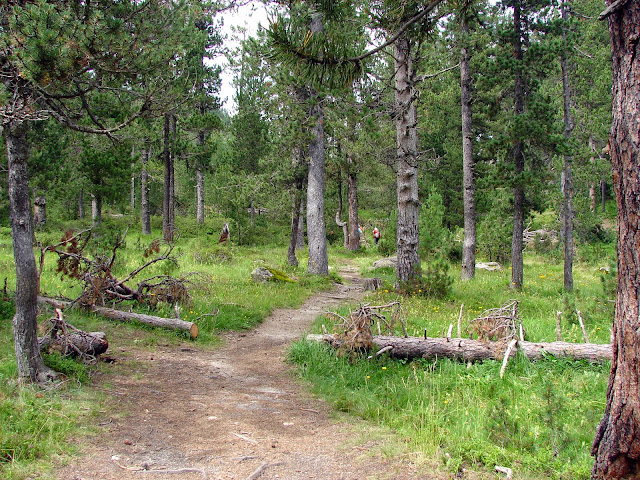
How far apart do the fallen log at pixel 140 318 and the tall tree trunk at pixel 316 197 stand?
867 centimetres

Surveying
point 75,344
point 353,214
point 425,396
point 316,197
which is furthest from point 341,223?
point 425,396

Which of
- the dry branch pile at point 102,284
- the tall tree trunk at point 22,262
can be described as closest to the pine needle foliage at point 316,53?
the tall tree trunk at point 22,262

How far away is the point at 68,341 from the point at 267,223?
28732 mm

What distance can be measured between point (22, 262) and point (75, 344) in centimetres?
175

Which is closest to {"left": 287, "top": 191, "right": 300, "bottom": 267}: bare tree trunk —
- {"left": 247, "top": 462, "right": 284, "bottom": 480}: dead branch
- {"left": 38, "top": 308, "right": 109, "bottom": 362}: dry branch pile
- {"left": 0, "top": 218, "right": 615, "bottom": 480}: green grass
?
{"left": 0, "top": 218, "right": 615, "bottom": 480}: green grass

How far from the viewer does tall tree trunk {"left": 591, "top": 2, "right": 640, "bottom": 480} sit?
10.9 ft

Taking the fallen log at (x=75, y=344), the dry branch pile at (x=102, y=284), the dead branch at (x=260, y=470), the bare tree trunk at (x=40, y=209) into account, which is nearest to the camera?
the dead branch at (x=260, y=470)

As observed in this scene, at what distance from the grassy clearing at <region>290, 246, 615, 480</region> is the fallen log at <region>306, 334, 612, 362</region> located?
0.54ft

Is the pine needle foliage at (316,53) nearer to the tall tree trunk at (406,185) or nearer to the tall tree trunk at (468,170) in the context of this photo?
the tall tree trunk at (406,185)

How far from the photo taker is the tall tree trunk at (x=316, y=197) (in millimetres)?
17469

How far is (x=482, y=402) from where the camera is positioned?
229 inches

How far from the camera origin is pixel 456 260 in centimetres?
2595

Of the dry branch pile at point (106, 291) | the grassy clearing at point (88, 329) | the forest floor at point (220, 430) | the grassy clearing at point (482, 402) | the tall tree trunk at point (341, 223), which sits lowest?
the forest floor at point (220, 430)

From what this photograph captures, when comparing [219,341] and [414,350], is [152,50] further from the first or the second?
[414,350]
